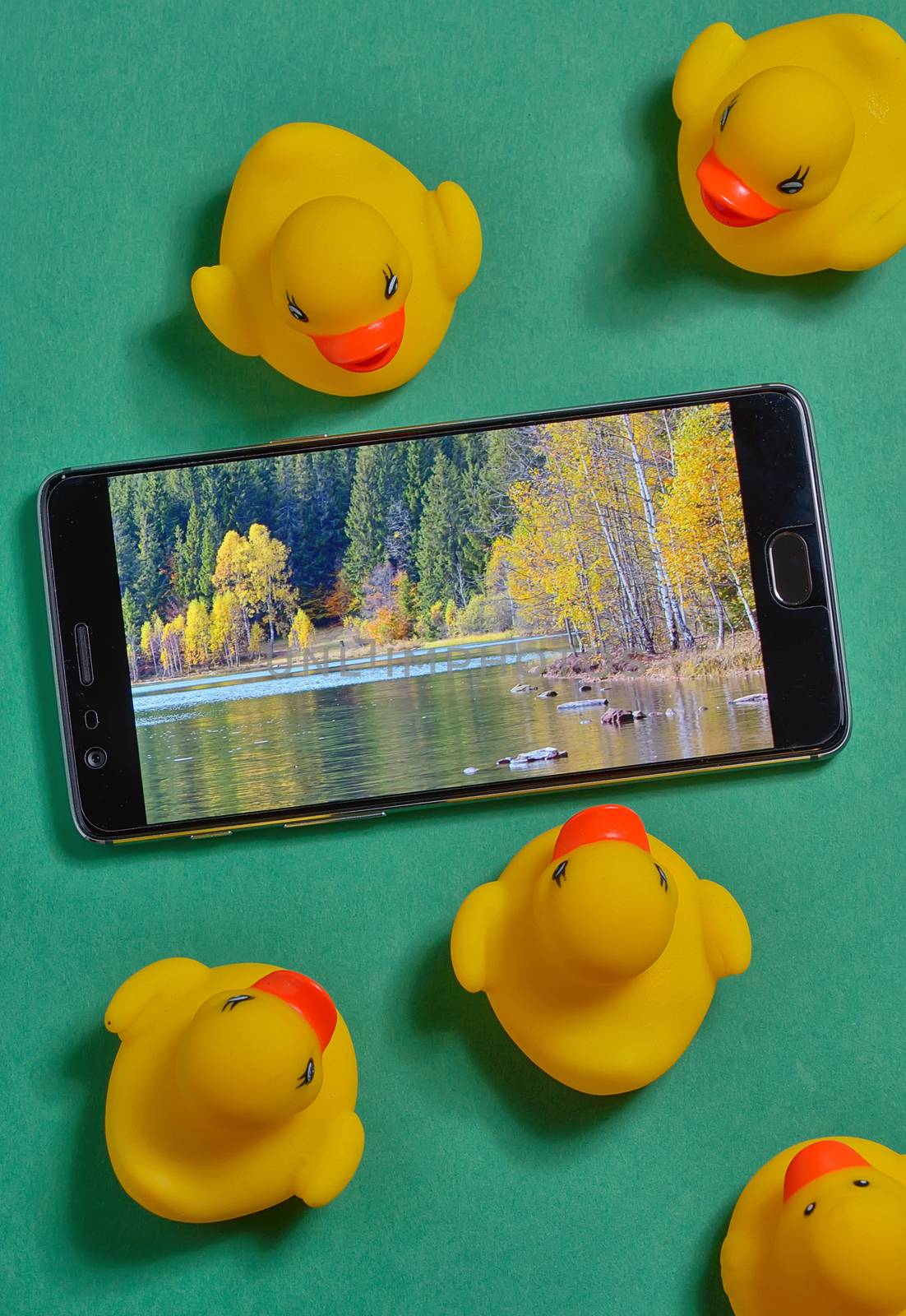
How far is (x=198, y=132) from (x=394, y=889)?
518 mm

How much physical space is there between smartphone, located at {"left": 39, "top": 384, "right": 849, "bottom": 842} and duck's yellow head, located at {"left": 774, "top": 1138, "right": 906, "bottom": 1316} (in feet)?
0.79

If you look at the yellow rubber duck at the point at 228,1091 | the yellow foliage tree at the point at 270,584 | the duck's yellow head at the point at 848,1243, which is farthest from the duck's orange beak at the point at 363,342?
the duck's yellow head at the point at 848,1243

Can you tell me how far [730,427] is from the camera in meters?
0.65

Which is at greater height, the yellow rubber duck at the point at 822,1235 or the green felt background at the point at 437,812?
the green felt background at the point at 437,812

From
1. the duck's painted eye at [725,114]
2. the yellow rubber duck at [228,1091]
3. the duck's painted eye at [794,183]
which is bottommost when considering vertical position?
the yellow rubber duck at [228,1091]

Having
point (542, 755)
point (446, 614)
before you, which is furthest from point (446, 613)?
point (542, 755)

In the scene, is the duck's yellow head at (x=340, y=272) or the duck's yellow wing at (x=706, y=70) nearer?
the duck's yellow head at (x=340, y=272)

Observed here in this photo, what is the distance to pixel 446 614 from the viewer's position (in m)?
0.64

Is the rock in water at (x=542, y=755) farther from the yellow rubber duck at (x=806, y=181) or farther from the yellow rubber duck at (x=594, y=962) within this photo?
the yellow rubber duck at (x=806, y=181)

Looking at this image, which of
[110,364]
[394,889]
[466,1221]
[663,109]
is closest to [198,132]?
[110,364]

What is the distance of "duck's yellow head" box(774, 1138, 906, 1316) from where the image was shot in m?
0.51

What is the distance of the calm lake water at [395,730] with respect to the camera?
0.64 metres

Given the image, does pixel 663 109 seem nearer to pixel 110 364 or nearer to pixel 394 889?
pixel 110 364

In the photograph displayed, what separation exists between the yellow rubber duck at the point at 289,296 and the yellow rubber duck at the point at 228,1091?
36 cm
